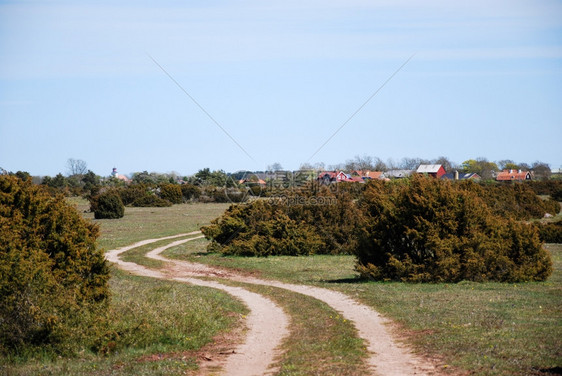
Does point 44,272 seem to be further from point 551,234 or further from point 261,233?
point 551,234

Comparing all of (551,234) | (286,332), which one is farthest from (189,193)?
(286,332)

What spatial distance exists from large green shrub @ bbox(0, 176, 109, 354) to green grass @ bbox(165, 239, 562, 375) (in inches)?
265

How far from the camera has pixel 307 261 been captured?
1145 inches

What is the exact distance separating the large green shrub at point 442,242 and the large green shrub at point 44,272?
10.6 m

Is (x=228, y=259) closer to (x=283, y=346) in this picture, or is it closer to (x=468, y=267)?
(x=468, y=267)

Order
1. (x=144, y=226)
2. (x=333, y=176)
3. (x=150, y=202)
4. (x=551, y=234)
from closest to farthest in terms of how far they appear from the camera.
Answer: (x=551, y=234), (x=144, y=226), (x=150, y=202), (x=333, y=176)

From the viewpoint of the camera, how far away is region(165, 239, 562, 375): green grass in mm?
10008

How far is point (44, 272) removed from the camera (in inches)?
496

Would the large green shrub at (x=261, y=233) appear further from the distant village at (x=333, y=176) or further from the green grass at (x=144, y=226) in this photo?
the green grass at (x=144, y=226)

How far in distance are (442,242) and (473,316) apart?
22.6 ft

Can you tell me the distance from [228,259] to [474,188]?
64.6 feet

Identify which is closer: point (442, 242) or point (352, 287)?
point (352, 287)

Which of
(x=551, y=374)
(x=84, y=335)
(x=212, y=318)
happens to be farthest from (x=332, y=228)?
(x=551, y=374)

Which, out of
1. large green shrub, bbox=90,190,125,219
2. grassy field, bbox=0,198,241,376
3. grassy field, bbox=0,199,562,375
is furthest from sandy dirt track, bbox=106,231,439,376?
large green shrub, bbox=90,190,125,219
